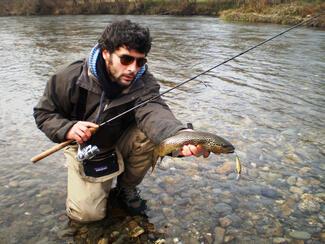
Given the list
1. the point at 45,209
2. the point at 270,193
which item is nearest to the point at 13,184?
the point at 45,209

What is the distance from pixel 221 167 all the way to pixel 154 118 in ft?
6.73

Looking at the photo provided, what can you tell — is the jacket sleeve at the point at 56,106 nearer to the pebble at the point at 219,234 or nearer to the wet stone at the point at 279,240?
the pebble at the point at 219,234

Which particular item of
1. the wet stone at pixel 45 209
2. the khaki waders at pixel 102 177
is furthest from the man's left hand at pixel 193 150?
the wet stone at pixel 45 209

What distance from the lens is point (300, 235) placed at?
4.19m

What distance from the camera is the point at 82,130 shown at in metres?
3.88

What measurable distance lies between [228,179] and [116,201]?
1640mm

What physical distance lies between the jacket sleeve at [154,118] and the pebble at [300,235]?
1.75 meters

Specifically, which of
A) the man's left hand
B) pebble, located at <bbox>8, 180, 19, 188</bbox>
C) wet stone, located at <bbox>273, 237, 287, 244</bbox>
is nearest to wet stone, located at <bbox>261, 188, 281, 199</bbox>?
wet stone, located at <bbox>273, 237, 287, 244</bbox>

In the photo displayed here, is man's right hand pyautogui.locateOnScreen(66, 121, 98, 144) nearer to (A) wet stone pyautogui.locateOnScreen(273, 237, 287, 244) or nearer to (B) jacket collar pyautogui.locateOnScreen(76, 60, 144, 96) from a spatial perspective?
(B) jacket collar pyautogui.locateOnScreen(76, 60, 144, 96)

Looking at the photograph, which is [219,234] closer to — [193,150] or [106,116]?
[193,150]

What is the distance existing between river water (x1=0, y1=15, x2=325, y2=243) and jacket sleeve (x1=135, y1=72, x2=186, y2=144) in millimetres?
1126

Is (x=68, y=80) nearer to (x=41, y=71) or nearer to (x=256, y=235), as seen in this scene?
(x=256, y=235)

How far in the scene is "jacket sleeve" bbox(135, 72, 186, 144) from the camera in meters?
3.89

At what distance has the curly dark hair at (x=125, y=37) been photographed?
152 inches
